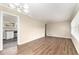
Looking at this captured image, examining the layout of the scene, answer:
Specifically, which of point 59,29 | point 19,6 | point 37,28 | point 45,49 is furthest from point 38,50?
point 59,29

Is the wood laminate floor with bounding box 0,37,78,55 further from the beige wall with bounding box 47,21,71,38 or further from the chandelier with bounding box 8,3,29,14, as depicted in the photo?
the beige wall with bounding box 47,21,71,38

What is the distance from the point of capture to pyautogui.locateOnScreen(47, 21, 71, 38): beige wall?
8645mm

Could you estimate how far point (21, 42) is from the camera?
475 centimetres

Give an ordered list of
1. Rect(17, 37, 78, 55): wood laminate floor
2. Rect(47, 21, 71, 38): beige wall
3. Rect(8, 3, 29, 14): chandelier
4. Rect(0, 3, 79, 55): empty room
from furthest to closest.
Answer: Rect(47, 21, 71, 38): beige wall < Rect(17, 37, 78, 55): wood laminate floor < Rect(0, 3, 79, 55): empty room < Rect(8, 3, 29, 14): chandelier

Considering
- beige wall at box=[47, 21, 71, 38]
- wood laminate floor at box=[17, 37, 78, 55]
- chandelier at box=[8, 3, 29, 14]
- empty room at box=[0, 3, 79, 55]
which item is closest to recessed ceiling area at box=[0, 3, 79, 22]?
empty room at box=[0, 3, 79, 55]

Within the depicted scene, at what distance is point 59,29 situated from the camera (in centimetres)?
954

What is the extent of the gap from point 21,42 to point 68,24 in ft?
18.5

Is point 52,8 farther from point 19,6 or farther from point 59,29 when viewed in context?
point 59,29

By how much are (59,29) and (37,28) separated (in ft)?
10.3

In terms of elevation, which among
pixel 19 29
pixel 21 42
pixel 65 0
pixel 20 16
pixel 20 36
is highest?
pixel 20 16

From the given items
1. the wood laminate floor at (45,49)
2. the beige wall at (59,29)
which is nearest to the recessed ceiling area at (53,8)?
the wood laminate floor at (45,49)

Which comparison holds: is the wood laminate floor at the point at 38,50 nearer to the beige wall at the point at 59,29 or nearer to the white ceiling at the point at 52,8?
the white ceiling at the point at 52,8
